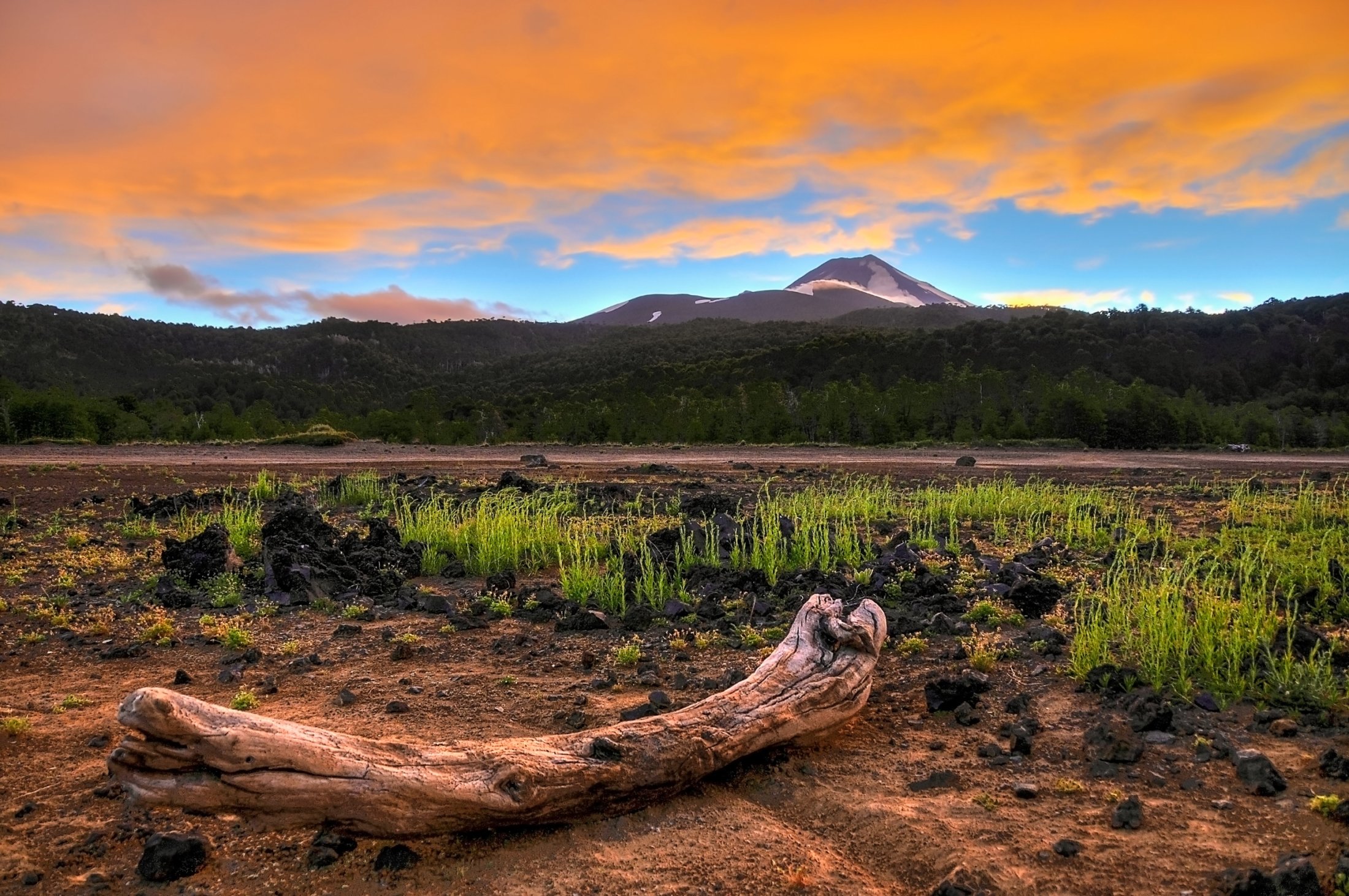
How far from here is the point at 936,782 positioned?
4000 millimetres

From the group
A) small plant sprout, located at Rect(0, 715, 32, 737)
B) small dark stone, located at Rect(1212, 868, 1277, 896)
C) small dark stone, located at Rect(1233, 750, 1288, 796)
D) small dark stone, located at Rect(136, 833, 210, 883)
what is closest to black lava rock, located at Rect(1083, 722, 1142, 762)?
small dark stone, located at Rect(1233, 750, 1288, 796)

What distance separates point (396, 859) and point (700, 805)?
1356 mm

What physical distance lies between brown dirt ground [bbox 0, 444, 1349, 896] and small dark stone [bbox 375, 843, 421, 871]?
0.17ft

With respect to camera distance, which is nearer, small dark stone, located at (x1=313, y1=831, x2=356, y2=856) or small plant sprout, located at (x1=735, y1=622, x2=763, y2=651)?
small dark stone, located at (x1=313, y1=831, x2=356, y2=856)

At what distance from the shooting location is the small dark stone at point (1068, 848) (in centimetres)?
331

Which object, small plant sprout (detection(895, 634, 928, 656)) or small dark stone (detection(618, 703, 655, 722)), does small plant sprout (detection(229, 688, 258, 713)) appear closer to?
small dark stone (detection(618, 703, 655, 722))

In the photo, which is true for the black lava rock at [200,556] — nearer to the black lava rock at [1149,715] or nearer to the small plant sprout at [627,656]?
the small plant sprout at [627,656]

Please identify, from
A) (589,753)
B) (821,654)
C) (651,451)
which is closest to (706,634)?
(821,654)

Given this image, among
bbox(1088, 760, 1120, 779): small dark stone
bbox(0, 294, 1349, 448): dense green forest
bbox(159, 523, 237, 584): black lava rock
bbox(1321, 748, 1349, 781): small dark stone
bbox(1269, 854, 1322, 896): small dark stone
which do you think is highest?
bbox(0, 294, 1349, 448): dense green forest

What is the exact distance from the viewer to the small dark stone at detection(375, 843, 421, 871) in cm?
334

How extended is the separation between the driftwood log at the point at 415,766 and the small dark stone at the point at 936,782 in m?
0.65

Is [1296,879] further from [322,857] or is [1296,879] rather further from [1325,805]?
[322,857]

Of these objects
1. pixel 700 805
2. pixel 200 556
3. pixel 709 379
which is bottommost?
pixel 700 805

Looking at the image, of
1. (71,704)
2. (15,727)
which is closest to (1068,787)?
(15,727)
